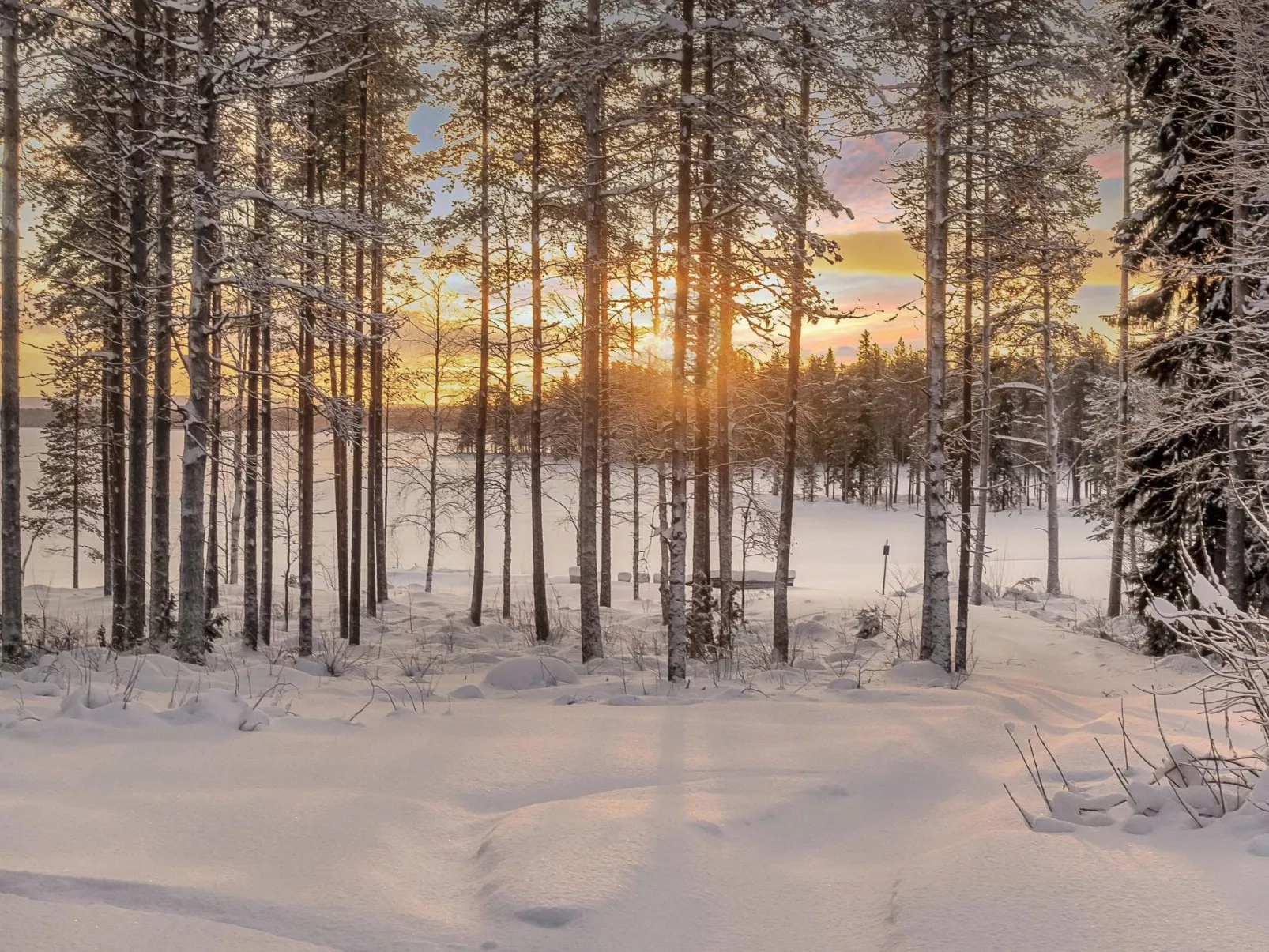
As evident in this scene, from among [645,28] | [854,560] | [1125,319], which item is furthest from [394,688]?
[854,560]

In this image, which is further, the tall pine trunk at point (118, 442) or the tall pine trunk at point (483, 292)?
the tall pine trunk at point (483, 292)

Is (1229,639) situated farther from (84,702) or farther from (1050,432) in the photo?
(1050,432)

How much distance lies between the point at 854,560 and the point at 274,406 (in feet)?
98.7

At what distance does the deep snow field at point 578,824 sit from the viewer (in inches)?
114

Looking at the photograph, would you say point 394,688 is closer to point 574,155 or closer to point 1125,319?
point 574,155

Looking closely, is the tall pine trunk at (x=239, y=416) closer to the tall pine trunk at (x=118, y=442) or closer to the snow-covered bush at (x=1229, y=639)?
the tall pine trunk at (x=118, y=442)

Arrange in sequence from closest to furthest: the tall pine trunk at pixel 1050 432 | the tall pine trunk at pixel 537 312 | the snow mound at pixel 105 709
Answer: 1. the snow mound at pixel 105 709
2. the tall pine trunk at pixel 537 312
3. the tall pine trunk at pixel 1050 432

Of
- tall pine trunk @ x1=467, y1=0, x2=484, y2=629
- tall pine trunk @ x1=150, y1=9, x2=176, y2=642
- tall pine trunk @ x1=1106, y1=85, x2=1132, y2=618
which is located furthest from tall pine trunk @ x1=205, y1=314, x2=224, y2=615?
tall pine trunk @ x1=1106, y1=85, x2=1132, y2=618

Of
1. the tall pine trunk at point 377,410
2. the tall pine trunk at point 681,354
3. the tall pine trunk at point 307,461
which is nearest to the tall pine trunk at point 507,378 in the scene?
the tall pine trunk at point 377,410

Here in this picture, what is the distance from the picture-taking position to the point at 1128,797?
387cm

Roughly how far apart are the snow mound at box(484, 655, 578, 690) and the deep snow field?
1.6 inches

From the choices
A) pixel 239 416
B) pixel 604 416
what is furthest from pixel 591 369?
pixel 604 416

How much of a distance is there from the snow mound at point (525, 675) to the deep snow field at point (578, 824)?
0.04 meters

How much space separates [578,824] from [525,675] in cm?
451
